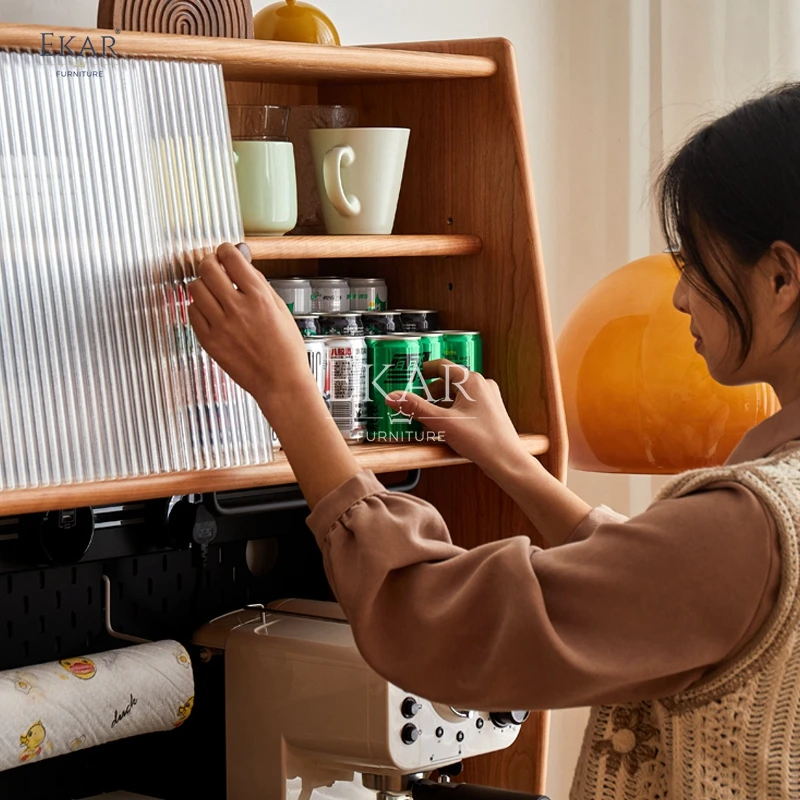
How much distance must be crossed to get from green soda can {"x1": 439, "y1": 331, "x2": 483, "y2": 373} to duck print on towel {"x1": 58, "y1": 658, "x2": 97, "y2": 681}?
1.68 feet

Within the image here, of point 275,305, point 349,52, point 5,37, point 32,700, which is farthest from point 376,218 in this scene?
point 32,700

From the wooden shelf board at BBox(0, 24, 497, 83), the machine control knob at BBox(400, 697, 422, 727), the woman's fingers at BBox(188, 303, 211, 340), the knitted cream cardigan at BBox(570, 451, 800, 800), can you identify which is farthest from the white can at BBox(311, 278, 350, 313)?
the knitted cream cardigan at BBox(570, 451, 800, 800)

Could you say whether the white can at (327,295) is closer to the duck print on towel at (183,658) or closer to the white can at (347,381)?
the white can at (347,381)

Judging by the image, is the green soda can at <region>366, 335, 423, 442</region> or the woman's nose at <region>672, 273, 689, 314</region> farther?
the green soda can at <region>366, 335, 423, 442</region>

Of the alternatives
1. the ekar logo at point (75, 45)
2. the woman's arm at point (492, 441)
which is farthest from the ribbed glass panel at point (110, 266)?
the woman's arm at point (492, 441)

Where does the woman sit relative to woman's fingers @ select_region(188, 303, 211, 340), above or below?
below

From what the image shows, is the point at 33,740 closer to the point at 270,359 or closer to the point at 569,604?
the point at 270,359

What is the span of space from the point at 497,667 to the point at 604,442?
1.84 feet

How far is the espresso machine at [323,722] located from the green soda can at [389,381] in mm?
225

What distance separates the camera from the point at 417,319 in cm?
142

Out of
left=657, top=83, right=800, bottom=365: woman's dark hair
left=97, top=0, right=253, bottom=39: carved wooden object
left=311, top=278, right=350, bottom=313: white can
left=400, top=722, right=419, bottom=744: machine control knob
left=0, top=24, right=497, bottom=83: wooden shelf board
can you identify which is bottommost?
left=400, top=722, right=419, bottom=744: machine control knob

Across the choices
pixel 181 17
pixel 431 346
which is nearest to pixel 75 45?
pixel 181 17

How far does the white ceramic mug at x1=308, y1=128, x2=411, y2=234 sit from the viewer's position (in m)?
1.31

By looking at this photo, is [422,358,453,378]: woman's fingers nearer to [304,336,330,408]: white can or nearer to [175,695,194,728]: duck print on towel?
[304,336,330,408]: white can
